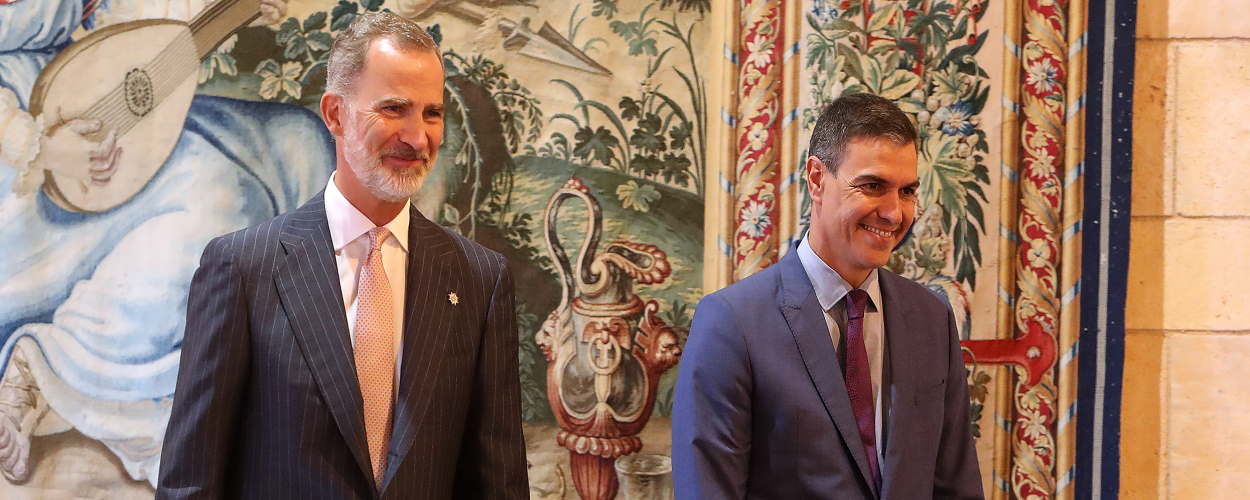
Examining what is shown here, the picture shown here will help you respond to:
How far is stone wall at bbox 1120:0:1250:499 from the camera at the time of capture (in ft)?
11.4

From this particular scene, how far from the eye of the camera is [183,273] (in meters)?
3.47

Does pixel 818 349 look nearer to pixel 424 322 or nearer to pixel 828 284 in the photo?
pixel 828 284

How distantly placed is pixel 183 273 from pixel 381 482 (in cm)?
162

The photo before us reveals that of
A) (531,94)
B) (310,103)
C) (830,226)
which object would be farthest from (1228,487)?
(310,103)

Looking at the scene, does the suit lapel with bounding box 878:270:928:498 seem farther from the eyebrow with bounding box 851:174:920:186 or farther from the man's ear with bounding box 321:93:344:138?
the man's ear with bounding box 321:93:344:138

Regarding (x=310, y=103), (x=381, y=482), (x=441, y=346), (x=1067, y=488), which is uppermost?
(x=310, y=103)

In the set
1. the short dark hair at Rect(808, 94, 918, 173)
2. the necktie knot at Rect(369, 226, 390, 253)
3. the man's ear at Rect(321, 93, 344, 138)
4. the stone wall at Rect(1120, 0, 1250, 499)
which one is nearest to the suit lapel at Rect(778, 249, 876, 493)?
the short dark hair at Rect(808, 94, 918, 173)

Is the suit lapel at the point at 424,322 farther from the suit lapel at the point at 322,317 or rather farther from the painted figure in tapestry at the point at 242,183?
the painted figure in tapestry at the point at 242,183

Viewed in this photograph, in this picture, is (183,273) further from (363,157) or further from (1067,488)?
(1067,488)

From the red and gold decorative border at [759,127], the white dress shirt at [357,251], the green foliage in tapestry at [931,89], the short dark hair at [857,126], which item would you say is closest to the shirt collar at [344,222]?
the white dress shirt at [357,251]

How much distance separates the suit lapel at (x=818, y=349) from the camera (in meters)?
2.47

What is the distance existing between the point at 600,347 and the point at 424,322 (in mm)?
1259

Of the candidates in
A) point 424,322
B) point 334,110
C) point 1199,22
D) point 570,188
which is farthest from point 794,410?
point 1199,22

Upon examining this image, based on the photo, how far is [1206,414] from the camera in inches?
137
